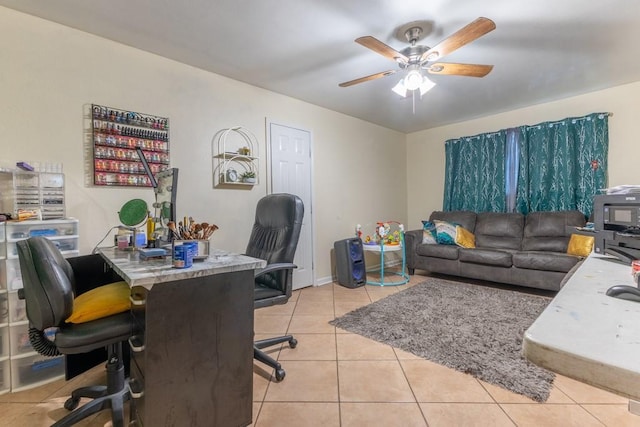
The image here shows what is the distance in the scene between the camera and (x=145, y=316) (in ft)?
3.70

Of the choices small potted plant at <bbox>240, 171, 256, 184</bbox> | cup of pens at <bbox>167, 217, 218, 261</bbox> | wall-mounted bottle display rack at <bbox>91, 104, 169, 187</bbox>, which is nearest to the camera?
cup of pens at <bbox>167, 217, 218, 261</bbox>

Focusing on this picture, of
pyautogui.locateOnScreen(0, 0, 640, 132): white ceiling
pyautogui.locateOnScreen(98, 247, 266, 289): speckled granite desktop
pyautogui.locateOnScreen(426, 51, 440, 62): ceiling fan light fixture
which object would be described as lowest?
pyautogui.locateOnScreen(98, 247, 266, 289): speckled granite desktop

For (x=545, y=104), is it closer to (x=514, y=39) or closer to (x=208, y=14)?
(x=514, y=39)

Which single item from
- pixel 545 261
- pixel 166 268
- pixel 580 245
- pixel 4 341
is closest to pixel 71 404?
pixel 4 341

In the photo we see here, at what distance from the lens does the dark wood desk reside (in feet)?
3.75

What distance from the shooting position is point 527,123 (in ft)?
13.2

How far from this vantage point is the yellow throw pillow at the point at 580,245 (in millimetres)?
3096

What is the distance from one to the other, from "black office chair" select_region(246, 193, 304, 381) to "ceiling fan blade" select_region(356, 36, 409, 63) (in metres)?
1.09

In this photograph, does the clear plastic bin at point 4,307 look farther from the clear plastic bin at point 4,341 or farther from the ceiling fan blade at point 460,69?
the ceiling fan blade at point 460,69

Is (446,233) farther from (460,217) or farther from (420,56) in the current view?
(420,56)

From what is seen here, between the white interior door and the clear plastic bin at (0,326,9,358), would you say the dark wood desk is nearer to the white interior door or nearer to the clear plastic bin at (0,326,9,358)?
the clear plastic bin at (0,326,9,358)

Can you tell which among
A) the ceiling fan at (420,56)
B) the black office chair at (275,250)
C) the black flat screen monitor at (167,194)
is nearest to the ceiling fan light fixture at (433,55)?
the ceiling fan at (420,56)

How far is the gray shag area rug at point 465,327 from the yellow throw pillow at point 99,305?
168 centimetres

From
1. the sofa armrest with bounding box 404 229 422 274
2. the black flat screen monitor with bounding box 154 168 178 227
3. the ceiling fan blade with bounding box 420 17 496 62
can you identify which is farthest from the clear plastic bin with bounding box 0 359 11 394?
the sofa armrest with bounding box 404 229 422 274
